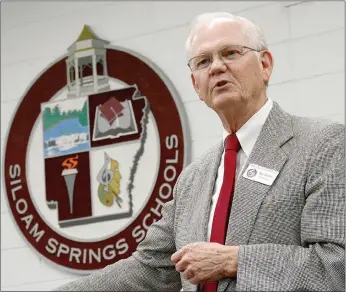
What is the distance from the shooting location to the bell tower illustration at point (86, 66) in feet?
11.7

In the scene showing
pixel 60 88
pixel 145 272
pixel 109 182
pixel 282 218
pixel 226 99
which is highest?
pixel 60 88

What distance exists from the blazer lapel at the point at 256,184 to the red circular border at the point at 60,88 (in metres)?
1.55

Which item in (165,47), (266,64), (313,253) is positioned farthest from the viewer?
(165,47)

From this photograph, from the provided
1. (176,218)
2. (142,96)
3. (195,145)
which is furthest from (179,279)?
(142,96)

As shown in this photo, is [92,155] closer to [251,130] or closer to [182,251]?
[251,130]

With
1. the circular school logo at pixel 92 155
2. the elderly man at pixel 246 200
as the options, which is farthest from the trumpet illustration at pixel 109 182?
the elderly man at pixel 246 200

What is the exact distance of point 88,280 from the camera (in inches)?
74.7

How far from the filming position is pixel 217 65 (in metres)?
1.83

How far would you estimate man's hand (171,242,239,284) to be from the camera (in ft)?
5.23

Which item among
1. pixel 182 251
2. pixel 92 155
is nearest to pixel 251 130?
pixel 182 251

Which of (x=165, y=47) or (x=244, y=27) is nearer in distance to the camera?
(x=244, y=27)

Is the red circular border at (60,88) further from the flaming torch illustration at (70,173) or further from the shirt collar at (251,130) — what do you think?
the shirt collar at (251,130)

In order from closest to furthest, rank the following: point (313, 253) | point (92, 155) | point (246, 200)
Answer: point (313, 253)
point (246, 200)
point (92, 155)

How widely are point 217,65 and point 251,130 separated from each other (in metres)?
0.16
